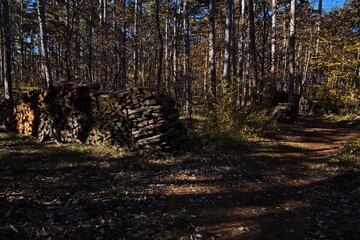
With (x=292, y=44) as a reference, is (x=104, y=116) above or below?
below

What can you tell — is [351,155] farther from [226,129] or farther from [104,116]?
[104,116]

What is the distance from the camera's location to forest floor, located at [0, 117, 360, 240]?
11.3ft

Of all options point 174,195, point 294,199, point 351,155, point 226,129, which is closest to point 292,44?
point 226,129

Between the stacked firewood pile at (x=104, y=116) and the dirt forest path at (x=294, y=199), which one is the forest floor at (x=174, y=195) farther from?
the stacked firewood pile at (x=104, y=116)

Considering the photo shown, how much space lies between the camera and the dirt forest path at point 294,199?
11.6 feet

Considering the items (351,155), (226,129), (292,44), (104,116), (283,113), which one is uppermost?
(292,44)

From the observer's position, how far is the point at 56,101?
335 inches

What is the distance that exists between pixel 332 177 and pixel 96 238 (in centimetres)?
591

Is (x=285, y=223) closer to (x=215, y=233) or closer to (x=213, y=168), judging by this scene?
(x=215, y=233)

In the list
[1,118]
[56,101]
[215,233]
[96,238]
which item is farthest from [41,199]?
[1,118]

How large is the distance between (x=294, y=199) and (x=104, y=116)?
6481mm

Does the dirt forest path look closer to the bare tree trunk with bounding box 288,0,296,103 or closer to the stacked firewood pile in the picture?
the stacked firewood pile

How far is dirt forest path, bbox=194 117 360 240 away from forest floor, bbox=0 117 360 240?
0.7 inches

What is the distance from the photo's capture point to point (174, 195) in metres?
4.77
